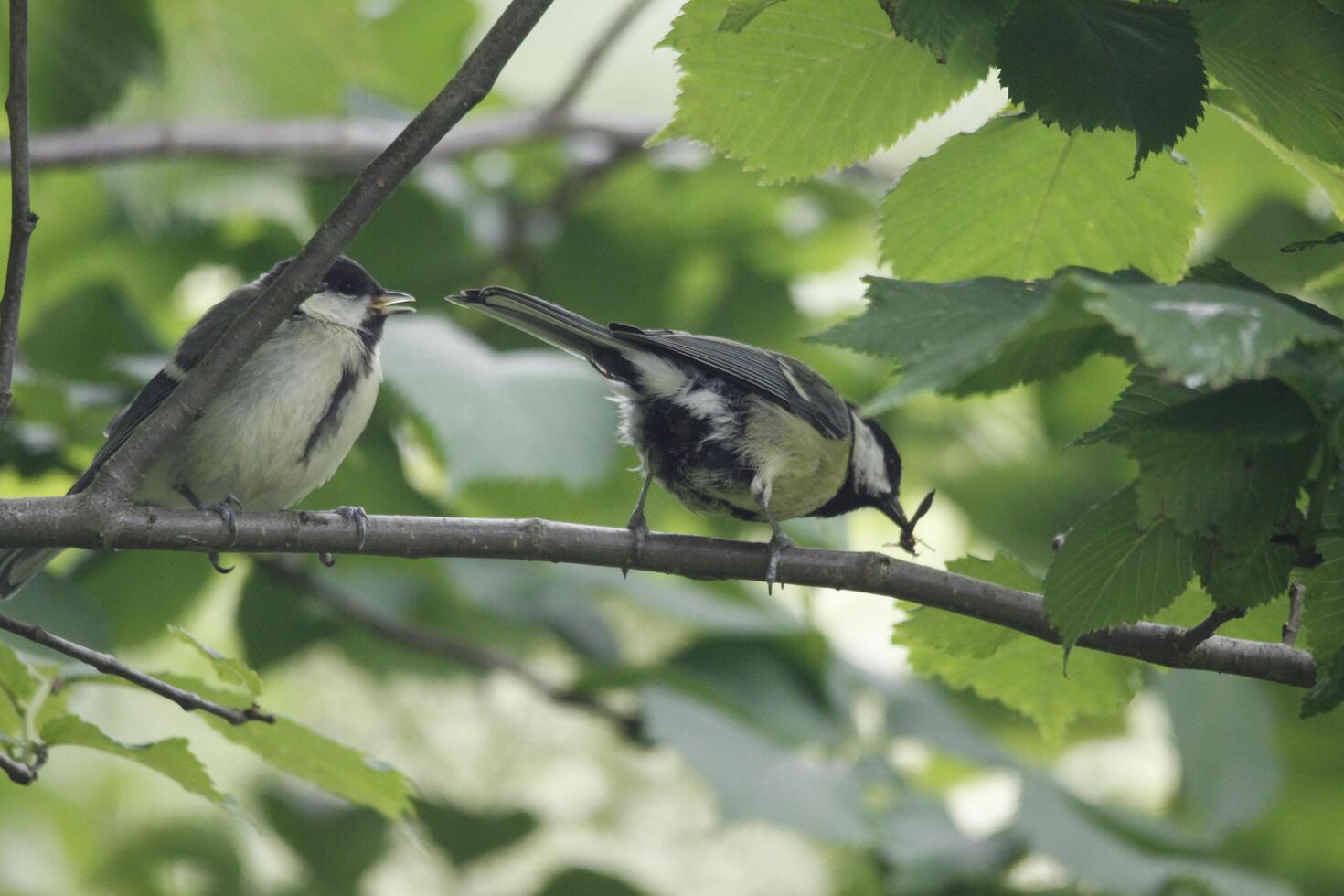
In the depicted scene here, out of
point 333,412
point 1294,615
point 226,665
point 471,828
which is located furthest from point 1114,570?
point 471,828

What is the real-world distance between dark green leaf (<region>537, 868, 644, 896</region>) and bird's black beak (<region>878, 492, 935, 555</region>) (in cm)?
125

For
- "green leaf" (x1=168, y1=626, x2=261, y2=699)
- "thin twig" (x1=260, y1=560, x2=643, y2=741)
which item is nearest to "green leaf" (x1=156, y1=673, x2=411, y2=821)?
"green leaf" (x1=168, y1=626, x2=261, y2=699)

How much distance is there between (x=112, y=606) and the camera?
3.79 metres

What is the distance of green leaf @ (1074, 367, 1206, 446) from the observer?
1.35 meters

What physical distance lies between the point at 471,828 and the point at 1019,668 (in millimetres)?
2280

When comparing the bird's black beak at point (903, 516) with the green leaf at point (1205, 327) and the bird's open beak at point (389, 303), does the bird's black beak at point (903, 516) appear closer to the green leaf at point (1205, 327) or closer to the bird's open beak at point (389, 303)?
the green leaf at point (1205, 327)

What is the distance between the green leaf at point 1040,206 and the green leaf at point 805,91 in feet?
0.38

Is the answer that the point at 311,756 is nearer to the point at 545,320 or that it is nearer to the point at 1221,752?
the point at 545,320

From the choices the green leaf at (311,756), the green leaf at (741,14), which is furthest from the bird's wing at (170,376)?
the green leaf at (741,14)

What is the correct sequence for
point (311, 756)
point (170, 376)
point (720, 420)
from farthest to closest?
point (170, 376) < point (720, 420) < point (311, 756)

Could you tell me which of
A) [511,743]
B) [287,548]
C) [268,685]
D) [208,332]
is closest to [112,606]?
[268,685]

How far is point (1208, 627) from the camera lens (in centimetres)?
161

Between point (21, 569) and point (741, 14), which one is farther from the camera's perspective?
point (21, 569)

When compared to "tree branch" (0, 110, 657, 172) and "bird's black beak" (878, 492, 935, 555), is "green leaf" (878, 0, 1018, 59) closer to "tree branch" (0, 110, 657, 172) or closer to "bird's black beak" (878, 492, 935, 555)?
"bird's black beak" (878, 492, 935, 555)
